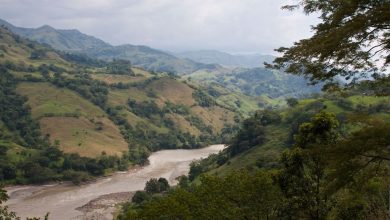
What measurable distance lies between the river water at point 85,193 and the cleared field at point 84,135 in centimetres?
1545

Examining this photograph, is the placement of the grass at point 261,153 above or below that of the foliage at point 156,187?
above

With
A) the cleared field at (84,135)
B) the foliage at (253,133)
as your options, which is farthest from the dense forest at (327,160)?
the cleared field at (84,135)

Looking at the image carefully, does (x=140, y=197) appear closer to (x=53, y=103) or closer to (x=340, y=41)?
(x=340, y=41)

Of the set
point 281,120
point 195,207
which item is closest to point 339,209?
point 195,207

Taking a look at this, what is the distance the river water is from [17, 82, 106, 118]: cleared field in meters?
41.9

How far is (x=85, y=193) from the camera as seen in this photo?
4695 inches

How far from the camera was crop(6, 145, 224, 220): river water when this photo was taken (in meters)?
98.9

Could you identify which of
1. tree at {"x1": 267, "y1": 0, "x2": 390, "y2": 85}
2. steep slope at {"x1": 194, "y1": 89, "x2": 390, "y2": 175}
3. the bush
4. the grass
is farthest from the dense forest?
the grass

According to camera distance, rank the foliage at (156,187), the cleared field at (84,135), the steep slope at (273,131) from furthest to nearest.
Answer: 1. the cleared field at (84,135)
2. the steep slope at (273,131)
3. the foliage at (156,187)

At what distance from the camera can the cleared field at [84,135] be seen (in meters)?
154

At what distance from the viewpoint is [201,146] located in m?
195

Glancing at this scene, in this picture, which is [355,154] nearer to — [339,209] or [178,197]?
[339,209]

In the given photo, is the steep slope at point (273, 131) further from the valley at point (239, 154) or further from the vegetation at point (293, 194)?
the vegetation at point (293, 194)

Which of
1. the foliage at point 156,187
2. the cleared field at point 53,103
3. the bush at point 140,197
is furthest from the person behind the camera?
the cleared field at point 53,103
